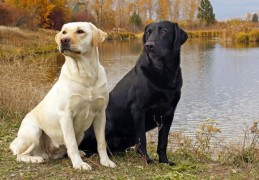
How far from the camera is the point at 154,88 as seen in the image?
5.33 m

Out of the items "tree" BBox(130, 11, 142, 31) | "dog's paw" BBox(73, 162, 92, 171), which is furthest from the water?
"tree" BBox(130, 11, 142, 31)

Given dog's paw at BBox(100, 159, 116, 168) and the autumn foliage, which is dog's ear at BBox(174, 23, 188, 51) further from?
the autumn foliage

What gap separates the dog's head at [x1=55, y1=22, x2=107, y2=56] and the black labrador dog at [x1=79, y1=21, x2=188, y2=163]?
656 mm

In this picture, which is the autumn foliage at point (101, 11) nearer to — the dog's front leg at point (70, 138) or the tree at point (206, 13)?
the tree at point (206, 13)

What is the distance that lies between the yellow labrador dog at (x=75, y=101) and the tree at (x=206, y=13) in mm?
85061

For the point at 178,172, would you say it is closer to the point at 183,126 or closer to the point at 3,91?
the point at 3,91

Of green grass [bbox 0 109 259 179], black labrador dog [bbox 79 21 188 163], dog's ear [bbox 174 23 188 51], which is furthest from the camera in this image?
dog's ear [bbox 174 23 188 51]

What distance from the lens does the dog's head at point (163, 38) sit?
17.5 feet

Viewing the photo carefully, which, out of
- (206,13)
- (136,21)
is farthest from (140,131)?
(206,13)

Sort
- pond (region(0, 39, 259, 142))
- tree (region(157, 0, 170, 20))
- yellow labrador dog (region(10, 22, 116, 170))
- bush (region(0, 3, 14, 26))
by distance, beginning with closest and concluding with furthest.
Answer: yellow labrador dog (region(10, 22, 116, 170)) → pond (region(0, 39, 259, 142)) → bush (region(0, 3, 14, 26)) → tree (region(157, 0, 170, 20))

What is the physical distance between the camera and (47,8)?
60.8 meters

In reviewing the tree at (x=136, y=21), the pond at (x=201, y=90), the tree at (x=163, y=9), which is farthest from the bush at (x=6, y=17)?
the tree at (x=163, y=9)

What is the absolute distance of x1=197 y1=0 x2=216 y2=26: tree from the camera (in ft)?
292

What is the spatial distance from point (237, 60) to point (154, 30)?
23.4 m
